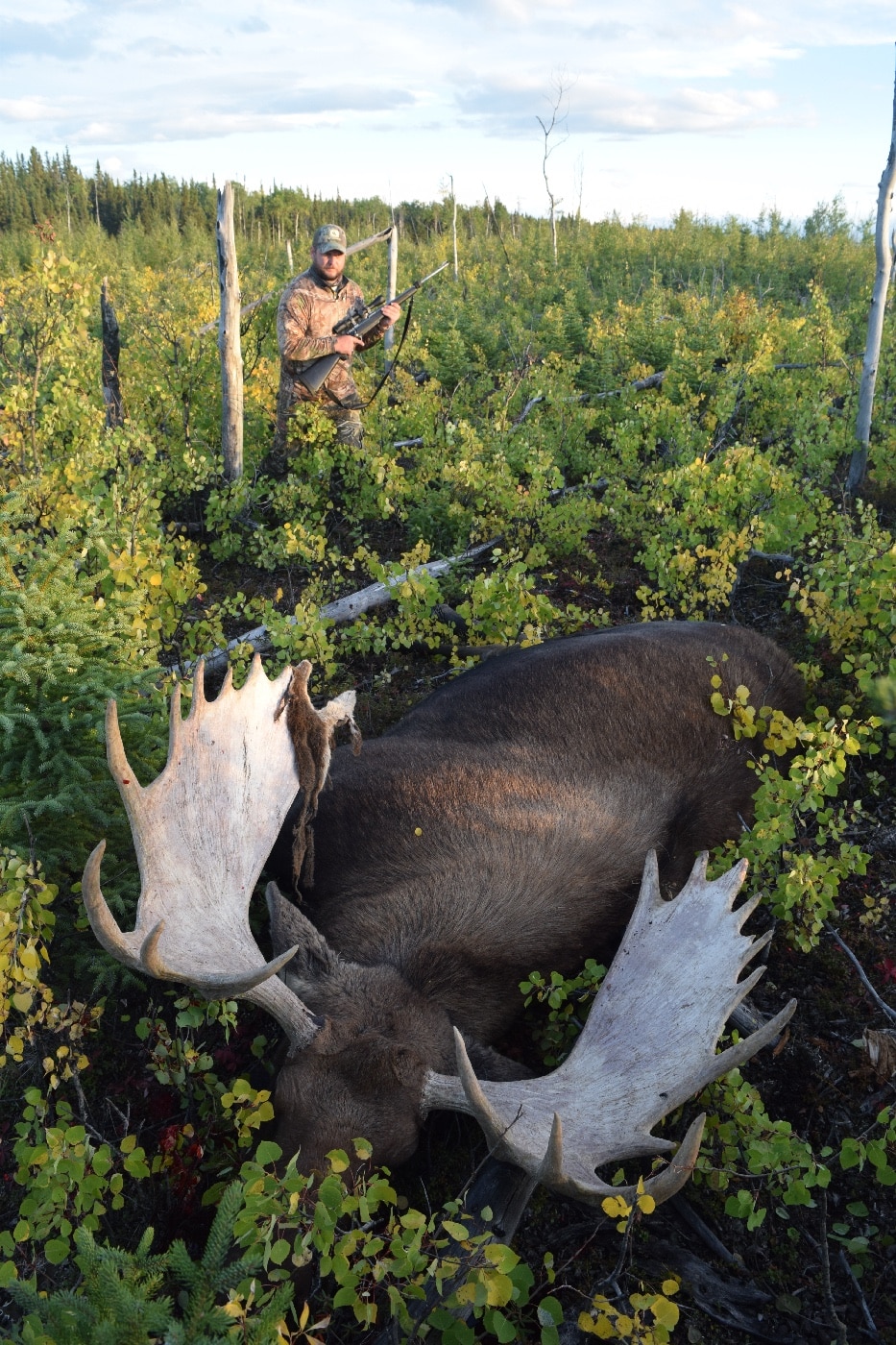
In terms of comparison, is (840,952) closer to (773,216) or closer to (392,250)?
(392,250)

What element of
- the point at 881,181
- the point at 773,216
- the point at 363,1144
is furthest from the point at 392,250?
the point at 773,216

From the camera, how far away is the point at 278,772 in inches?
132

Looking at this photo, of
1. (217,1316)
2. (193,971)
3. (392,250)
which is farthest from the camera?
(392,250)

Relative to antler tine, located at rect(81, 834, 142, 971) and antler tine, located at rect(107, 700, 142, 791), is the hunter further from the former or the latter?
antler tine, located at rect(81, 834, 142, 971)

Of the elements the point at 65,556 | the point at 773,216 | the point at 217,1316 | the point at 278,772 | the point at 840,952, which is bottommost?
the point at 840,952

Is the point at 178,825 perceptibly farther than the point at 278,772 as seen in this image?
No

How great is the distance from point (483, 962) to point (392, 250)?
1574cm

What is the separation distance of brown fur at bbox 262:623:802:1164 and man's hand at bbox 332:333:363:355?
5.67 m

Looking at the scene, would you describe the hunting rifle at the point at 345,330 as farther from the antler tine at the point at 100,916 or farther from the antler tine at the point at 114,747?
the antler tine at the point at 100,916

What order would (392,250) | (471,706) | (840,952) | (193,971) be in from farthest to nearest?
1. (392,250)
2. (471,706)
3. (840,952)
4. (193,971)

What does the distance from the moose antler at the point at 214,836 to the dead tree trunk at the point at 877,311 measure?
252 inches

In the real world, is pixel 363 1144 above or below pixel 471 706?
below

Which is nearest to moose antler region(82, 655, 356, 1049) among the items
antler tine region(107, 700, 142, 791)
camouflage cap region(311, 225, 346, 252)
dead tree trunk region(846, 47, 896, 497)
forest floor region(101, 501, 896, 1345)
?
antler tine region(107, 700, 142, 791)

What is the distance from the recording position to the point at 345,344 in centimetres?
927
